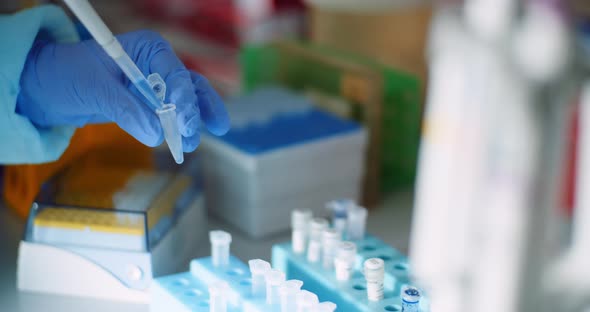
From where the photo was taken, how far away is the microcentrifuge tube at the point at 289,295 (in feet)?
3.08

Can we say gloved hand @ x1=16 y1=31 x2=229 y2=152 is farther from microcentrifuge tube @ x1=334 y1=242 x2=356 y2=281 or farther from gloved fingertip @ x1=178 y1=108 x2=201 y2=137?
microcentrifuge tube @ x1=334 y1=242 x2=356 y2=281

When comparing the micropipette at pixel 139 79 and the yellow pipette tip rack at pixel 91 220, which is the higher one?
the micropipette at pixel 139 79

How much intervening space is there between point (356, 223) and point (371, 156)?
341mm

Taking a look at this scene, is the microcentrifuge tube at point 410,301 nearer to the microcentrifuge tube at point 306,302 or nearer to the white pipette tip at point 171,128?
the microcentrifuge tube at point 306,302

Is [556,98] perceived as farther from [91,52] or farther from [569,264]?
[91,52]

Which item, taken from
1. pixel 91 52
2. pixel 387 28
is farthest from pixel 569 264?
pixel 387 28

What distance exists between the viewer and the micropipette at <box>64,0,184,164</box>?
83 centimetres

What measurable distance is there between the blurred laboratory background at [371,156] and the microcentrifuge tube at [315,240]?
16 cm

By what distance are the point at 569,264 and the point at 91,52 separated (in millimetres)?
648

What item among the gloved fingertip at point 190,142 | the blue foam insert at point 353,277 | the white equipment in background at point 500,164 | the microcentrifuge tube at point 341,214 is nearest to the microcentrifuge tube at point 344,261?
the blue foam insert at point 353,277

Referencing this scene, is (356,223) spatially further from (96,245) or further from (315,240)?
(96,245)

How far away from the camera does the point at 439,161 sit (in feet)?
1.89

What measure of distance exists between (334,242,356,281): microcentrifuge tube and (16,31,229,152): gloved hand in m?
0.22

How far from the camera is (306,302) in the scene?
3.01 feet
